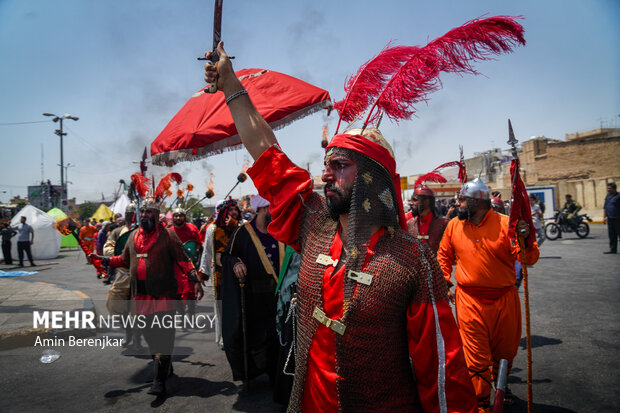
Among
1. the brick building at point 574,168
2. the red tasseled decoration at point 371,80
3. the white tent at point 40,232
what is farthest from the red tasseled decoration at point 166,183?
the brick building at point 574,168

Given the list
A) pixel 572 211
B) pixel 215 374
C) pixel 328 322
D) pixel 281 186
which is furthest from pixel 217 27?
pixel 572 211

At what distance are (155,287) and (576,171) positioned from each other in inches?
1735

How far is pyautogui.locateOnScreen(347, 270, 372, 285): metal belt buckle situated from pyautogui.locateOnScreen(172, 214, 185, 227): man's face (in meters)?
6.87

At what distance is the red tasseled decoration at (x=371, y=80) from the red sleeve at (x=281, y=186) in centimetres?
62

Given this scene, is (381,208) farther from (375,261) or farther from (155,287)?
(155,287)

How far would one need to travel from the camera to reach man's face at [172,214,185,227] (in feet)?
25.8

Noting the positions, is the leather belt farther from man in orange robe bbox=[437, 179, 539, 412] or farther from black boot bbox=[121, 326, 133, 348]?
black boot bbox=[121, 326, 133, 348]

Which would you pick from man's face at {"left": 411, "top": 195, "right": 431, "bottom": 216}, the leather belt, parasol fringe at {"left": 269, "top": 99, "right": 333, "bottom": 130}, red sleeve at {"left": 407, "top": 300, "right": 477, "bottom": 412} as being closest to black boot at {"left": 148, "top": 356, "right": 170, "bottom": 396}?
parasol fringe at {"left": 269, "top": 99, "right": 333, "bottom": 130}

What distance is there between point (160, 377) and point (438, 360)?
3908mm

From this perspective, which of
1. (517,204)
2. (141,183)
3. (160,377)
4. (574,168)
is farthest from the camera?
(574,168)

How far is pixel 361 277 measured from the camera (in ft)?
5.23

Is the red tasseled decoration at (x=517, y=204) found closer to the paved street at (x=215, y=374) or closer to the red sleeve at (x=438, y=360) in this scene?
the paved street at (x=215, y=374)

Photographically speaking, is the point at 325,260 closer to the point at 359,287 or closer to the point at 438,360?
the point at 359,287

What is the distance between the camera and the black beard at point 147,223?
490 centimetres
